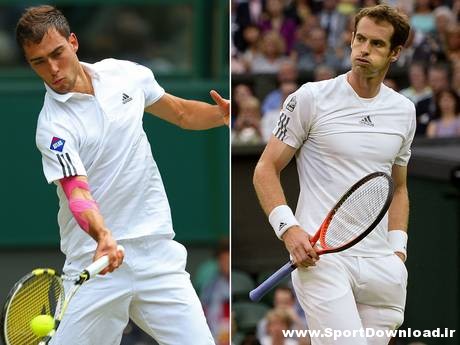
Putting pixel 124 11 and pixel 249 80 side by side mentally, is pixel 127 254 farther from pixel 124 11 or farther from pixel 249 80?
pixel 124 11

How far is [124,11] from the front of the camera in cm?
1076

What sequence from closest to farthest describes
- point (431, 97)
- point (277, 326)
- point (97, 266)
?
1. point (97, 266)
2. point (277, 326)
3. point (431, 97)

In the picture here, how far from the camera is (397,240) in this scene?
16.4 feet

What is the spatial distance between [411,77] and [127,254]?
3.30m

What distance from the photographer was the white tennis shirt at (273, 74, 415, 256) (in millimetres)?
4793

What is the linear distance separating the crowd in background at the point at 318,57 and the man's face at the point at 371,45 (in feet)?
6.13

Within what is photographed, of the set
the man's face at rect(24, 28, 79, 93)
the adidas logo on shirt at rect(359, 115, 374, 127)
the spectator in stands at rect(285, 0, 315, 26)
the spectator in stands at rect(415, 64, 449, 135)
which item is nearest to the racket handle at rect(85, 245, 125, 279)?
the man's face at rect(24, 28, 79, 93)

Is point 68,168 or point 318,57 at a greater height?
point 68,168

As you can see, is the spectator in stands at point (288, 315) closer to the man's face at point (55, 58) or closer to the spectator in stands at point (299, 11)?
the man's face at point (55, 58)

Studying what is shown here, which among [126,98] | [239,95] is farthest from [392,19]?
[239,95]

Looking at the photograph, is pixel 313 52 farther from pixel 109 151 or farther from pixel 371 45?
pixel 109 151

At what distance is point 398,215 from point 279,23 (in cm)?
440

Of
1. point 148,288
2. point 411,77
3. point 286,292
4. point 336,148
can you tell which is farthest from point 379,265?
point 411,77

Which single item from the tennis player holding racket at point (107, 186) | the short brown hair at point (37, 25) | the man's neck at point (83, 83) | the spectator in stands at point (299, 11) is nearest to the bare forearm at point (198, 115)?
the tennis player holding racket at point (107, 186)
